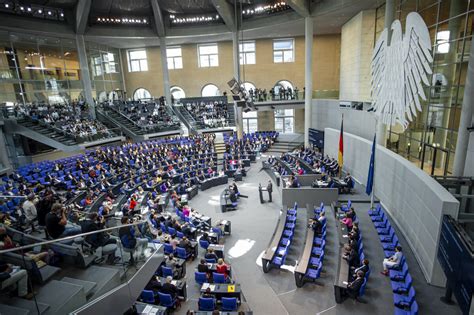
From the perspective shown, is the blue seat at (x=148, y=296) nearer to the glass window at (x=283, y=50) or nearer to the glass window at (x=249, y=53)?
the glass window at (x=249, y=53)

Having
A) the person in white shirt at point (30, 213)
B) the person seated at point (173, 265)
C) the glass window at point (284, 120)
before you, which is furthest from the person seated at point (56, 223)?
the glass window at point (284, 120)

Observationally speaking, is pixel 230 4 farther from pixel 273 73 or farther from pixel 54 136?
pixel 54 136

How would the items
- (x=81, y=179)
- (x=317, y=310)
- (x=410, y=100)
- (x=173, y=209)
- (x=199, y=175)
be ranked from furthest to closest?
(x=199, y=175), (x=81, y=179), (x=173, y=209), (x=410, y=100), (x=317, y=310)

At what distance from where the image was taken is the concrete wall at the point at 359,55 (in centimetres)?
1869

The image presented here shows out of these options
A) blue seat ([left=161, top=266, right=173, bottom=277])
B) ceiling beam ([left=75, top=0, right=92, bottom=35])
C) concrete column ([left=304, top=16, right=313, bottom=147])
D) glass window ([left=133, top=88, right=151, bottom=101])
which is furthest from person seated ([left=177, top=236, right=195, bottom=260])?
glass window ([left=133, top=88, right=151, bottom=101])

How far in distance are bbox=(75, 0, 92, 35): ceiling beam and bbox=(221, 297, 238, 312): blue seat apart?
24.4 m

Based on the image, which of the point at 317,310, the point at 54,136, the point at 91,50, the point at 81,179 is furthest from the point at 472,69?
the point at 91,50

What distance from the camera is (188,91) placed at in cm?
3462

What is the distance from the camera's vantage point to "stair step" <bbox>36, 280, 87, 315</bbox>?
4555 mm

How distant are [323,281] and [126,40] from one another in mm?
29632

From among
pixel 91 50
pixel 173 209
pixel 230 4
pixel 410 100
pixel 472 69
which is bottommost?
pixel 173 209

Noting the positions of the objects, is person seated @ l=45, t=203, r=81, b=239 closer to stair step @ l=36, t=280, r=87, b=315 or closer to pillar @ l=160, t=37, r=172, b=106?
stair step @ l=36, t=280, r=87, b=315

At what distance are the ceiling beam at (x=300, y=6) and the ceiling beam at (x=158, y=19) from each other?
467 inches

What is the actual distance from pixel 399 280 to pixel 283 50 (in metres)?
28.4
